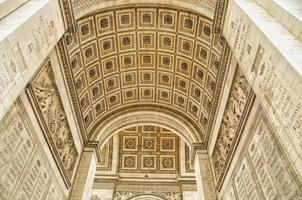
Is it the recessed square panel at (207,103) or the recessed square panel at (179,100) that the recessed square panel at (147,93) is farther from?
the recessed square panel at (207,103)

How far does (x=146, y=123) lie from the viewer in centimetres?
1498

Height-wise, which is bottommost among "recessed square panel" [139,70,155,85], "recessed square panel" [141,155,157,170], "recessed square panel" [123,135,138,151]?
"recessed square panel" [139,70,155,85]

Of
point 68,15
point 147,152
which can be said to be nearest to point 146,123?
point 147,152

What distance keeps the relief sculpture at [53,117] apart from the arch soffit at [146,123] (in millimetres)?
2516

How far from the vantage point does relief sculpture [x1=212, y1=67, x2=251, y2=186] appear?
8570 mm

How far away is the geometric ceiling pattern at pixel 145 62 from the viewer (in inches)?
450

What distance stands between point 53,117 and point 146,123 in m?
6.32

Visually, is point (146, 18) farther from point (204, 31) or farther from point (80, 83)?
point (80, 83)

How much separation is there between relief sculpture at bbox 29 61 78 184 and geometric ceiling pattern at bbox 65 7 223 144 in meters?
1.40

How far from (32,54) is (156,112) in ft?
27.8

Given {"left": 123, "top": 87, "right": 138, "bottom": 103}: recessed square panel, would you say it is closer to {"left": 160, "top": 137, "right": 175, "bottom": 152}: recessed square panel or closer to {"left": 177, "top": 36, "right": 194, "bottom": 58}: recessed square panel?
{"left": 177, "top": 36, "right": 194, "bottom": 58}: recessed square panel

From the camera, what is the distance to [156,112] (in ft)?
48.7

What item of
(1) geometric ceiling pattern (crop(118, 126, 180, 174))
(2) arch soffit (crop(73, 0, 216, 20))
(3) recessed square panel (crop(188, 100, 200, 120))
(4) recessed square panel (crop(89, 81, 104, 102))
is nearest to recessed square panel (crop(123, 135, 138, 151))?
(1) geometric ceiling pattern (crop(118, 126, 180, 174))

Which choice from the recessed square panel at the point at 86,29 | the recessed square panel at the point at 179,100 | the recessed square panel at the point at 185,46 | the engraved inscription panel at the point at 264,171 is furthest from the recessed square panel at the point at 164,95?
the engraved inscription panel at the point at 264,171
